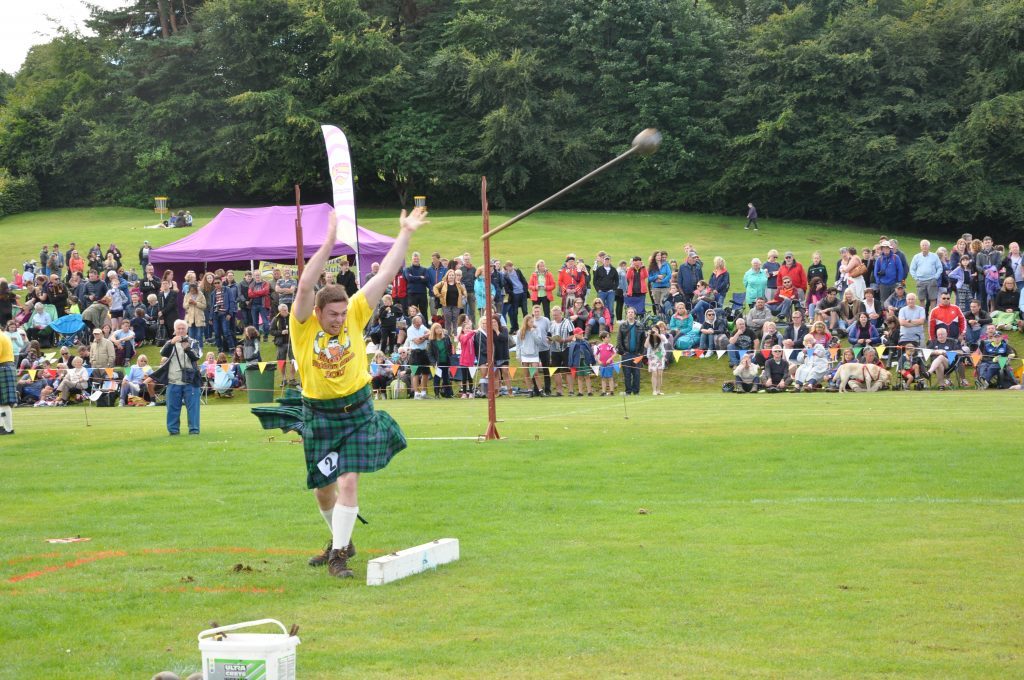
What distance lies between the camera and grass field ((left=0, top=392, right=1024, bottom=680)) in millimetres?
4645

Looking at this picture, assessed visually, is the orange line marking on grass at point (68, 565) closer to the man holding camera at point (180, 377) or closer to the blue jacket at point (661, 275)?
the man holding camera at point (180, 377)

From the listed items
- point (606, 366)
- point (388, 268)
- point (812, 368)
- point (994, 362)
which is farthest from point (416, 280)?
point (388, 268)

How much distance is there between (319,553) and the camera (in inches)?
268

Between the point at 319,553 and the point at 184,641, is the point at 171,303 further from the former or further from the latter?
the point at 184,641

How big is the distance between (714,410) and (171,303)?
46.1ft

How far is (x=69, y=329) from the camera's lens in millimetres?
25641

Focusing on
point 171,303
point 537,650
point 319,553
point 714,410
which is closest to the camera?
point 537,650

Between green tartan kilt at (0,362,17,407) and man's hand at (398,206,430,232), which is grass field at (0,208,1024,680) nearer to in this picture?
green tartan kilt at (0,362,17,407)

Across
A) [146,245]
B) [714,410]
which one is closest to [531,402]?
[714,410]

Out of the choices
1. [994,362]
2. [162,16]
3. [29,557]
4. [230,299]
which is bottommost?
[29,557]

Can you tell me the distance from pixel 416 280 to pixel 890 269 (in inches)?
353

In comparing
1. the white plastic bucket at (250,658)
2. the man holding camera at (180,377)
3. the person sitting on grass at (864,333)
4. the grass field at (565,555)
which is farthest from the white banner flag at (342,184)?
the white plastic bucket at (250,658)

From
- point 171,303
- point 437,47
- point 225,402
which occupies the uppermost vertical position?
point 437,47

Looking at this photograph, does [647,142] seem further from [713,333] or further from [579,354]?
[713,333]
